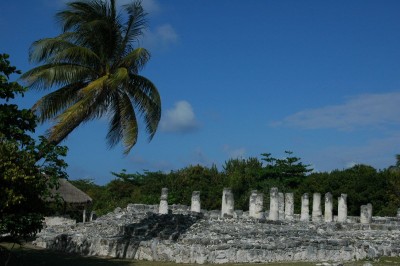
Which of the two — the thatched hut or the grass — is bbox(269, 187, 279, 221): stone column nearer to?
the grass

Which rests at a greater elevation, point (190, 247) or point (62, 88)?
point (62, 88)

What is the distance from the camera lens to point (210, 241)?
660 inches

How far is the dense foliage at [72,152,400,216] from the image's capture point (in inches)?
1588

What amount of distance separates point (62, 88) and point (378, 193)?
29.4 meters

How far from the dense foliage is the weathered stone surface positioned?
649 inches

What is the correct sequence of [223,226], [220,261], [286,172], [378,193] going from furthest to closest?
[286,172] → [378,193] → [223,226] → [220,261]

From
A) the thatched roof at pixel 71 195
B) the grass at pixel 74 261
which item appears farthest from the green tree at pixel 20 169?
the thatched roof at pixel 71 195

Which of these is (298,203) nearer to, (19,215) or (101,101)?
(101,101)

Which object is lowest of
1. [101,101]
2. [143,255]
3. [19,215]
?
[143,255]

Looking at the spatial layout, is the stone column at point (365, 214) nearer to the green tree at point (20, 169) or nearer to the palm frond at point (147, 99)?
the palm frond at point (147, 99)

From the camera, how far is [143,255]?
56.0ft

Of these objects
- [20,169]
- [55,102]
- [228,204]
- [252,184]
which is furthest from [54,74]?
[252,184]

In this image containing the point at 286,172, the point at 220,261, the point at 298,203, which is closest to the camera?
the point at 220,261

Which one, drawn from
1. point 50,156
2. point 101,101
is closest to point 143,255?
point 101,101
